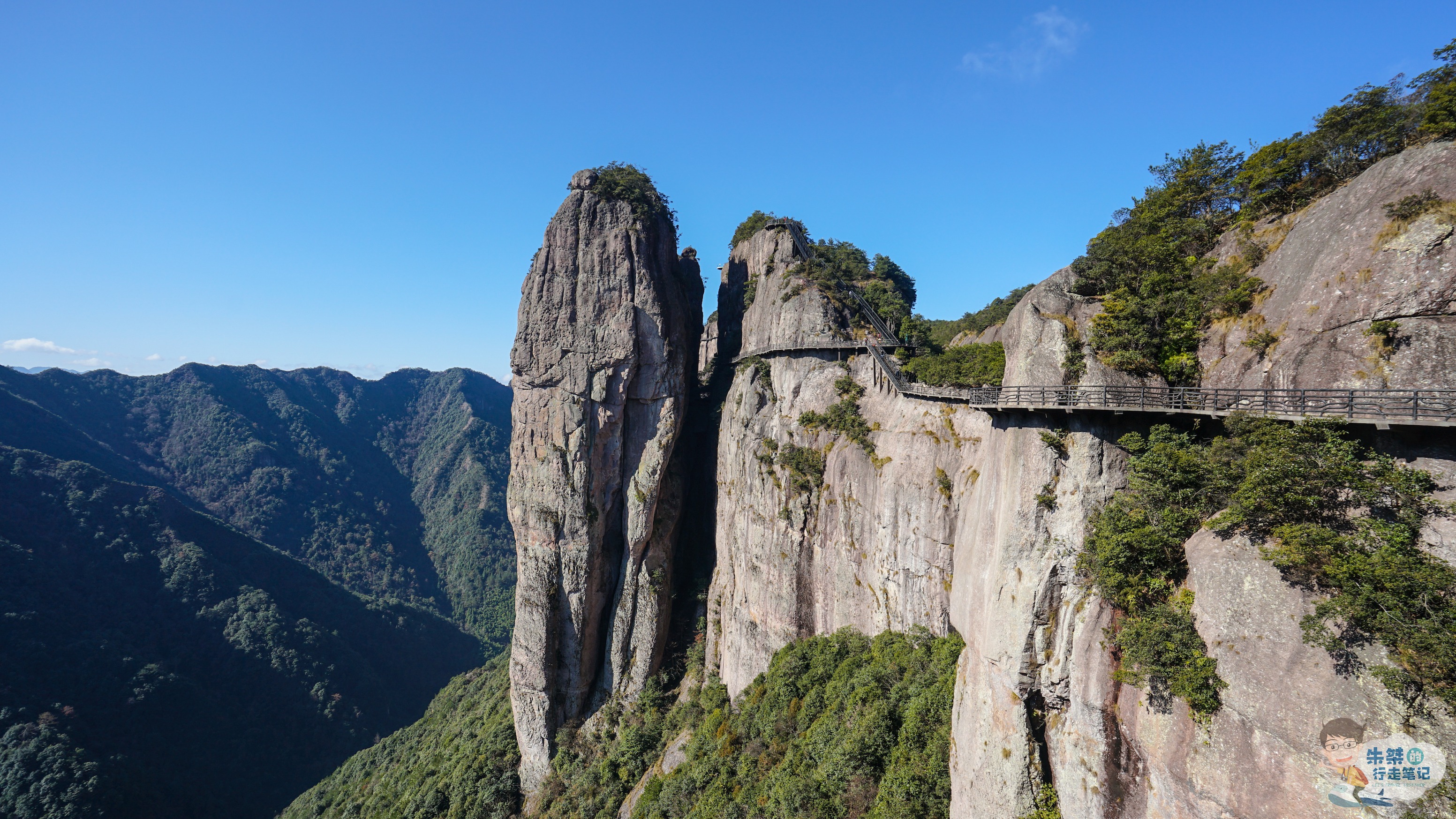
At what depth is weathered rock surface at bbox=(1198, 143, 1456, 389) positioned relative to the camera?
40.6 ft

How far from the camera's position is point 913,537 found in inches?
1153

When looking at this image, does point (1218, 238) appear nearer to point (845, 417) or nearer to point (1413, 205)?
point (1413, 205)

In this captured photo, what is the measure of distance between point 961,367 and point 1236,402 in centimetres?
1705

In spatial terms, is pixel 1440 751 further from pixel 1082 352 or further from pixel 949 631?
pixel 949 631

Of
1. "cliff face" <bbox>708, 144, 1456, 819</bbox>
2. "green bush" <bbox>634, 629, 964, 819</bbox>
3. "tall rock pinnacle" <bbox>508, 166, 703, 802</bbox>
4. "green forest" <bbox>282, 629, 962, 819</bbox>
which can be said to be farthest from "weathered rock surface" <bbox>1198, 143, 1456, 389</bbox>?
"tall rock pinnacle" <bbox>508, 166, 703, 802</bbox>

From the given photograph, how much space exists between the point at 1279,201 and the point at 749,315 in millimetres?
33548

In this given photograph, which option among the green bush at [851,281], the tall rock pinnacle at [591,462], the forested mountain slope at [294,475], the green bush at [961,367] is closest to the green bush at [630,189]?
the tall rock pinnacle at [591,462]

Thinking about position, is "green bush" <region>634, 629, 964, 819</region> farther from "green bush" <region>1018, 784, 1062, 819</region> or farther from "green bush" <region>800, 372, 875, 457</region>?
"green bush" <region>800, 372, 875, 457</region>

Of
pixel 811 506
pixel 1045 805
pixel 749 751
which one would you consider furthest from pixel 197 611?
pixel 1045 805

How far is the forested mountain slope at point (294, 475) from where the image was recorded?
135250mm

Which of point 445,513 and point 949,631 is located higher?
point 949,631

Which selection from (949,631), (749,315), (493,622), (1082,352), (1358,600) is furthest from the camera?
(493,622)

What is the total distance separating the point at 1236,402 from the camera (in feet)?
48.4

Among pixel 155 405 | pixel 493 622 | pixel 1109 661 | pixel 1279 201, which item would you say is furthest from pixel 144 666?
pixel 155 405
